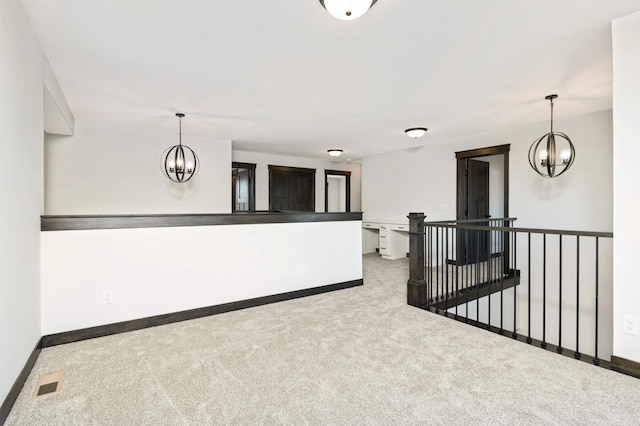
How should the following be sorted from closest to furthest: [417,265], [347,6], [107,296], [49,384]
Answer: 1. [347,6]
2. [49,384]
3. [107,296]
4. [417,265]

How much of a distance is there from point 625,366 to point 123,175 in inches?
235

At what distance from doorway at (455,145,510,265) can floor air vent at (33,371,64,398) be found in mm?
5118

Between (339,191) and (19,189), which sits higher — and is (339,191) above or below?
above

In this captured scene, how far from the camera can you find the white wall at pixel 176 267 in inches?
109

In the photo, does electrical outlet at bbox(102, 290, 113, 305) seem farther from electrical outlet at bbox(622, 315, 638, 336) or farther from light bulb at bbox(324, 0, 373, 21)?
electrical outlet at bbox(622, 315, 638, 336)

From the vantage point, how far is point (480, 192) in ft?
21.4

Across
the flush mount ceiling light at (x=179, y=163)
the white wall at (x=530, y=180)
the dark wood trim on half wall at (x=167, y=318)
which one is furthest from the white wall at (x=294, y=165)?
the dark wood trim on half wall at (x=167, y=318)

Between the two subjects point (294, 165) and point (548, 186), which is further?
point (294, 165)

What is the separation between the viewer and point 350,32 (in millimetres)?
2354

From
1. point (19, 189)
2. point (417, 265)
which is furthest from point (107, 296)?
point (417, 265)

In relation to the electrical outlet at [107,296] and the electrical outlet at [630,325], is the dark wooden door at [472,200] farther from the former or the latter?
the electrical outlet at [107,296]

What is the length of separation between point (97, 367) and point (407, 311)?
9.13ft

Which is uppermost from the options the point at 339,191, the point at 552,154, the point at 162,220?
the point at 552,154

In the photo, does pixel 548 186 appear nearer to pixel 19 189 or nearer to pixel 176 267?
pixel 176 267
